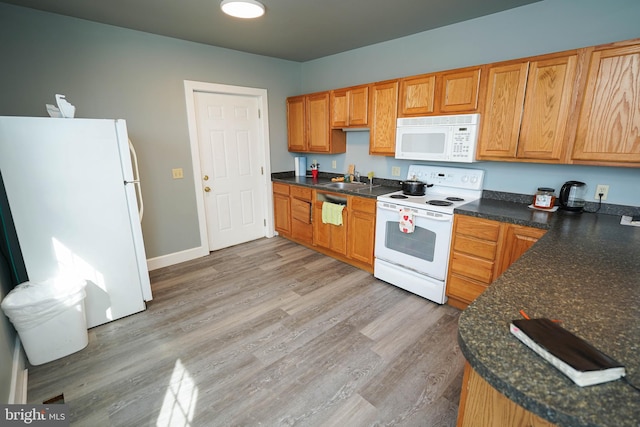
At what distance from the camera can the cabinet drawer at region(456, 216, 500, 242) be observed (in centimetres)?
224

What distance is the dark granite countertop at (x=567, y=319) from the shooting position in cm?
63

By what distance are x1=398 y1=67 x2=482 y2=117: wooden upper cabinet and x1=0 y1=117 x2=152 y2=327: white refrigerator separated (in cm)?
258

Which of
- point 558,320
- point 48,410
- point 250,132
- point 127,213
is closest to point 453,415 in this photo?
point 558,320

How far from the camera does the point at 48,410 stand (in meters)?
1.58

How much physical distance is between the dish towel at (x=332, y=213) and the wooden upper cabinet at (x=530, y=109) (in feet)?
5.19

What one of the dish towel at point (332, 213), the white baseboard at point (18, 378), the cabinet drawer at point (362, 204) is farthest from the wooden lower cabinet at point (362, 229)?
the white baseboard at point (18, 378)

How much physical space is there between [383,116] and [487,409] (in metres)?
2.81

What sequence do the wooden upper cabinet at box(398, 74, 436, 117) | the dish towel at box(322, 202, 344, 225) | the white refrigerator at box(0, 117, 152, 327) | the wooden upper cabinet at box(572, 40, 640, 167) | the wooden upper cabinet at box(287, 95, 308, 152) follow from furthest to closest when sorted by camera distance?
the wooden upper cabinet at box(287, 95, 308, 152) < the dish towel at box(322, 202, 344, 225) < the wooden upper cabinet at box(398, 74, 436, 117) < the white refrigerator at box(0, 117, 152, 327) < the wooden upper cabinet at box(572, 40, 640, 167)

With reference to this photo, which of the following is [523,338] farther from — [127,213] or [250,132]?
[250,132]

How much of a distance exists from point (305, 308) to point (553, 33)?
121 inches

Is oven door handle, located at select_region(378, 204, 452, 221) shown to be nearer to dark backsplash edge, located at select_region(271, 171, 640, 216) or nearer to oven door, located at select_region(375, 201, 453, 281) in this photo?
oven door, located at select_region(375, 201, 453, 281)

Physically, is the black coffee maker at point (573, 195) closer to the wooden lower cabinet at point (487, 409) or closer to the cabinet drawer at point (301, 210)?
the wooden lower cabinet at point (487, 409)

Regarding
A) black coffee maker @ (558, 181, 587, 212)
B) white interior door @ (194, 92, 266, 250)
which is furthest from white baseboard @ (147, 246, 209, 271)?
black coffee maker @ (558, 181, 587, 212)

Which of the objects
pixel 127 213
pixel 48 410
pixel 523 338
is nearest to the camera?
pixel 523 338
